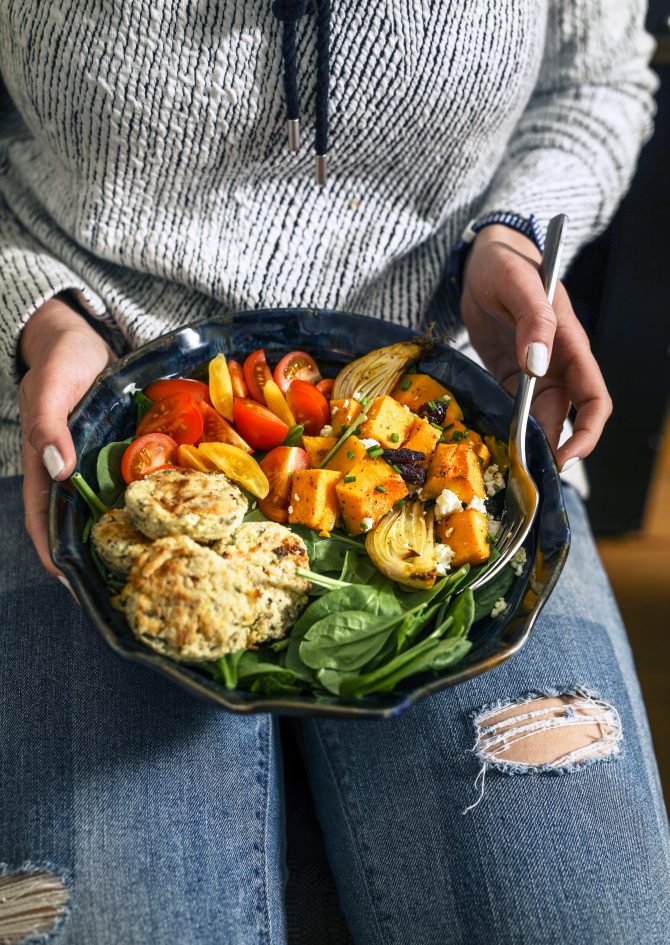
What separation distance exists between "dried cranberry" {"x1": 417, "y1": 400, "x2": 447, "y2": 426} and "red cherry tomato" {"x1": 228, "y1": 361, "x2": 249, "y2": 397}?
9.2 inches

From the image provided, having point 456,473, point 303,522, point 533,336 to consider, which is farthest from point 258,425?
point 533,336

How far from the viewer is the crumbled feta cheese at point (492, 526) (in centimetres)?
89

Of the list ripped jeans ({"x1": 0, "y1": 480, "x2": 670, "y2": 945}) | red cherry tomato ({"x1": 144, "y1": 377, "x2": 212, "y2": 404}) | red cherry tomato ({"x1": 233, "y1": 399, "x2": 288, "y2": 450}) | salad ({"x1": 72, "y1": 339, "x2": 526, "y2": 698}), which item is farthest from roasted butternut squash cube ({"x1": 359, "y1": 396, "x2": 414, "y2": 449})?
ripped jeans ({"x1": 0, "y1": 480, "x2": 670, "y2": 945})

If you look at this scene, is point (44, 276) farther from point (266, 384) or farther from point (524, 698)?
Answer: point (524, 698)

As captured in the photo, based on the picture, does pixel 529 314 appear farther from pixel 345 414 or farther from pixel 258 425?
pixel 258 425

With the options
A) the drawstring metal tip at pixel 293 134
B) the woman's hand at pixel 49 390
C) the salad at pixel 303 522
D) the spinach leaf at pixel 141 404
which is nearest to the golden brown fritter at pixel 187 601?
the salad at pixel 303 522

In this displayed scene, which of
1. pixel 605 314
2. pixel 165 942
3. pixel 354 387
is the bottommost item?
pixel 165 942

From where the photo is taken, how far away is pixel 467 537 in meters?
0.85

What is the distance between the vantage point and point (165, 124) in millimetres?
1026

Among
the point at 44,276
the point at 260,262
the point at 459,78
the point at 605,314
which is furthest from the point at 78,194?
the point at 605,314

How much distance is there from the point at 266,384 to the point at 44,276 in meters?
0.37

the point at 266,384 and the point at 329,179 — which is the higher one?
the point at 329,179

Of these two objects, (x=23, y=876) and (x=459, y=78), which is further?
(x=459, y=78)

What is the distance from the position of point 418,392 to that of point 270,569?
1.08 feet
